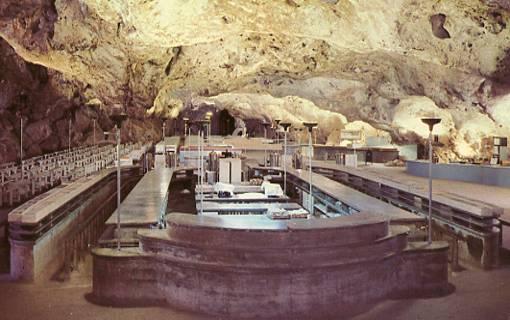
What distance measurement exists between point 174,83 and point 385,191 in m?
13.5

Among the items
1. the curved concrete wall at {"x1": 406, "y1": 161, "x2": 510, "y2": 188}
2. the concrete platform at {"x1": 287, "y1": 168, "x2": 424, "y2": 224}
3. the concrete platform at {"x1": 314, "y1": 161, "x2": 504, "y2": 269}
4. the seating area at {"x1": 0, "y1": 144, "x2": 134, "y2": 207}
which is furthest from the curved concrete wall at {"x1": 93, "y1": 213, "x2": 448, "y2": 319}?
the curved concrete wall at {"x1": 406, "y1": 161, "x2": 510, "y2": 188}

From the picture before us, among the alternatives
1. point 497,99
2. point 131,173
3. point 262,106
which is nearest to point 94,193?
point 131,173

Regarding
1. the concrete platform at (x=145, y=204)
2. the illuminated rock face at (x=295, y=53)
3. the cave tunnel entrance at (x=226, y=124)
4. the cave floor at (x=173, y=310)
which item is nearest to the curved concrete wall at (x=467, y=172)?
the illuminated rock face at (x=295, y=53)

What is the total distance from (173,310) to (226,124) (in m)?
37.9

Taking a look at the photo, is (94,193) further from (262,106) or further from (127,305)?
(262,106)

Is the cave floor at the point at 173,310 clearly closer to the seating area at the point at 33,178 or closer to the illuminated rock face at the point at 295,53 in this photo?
the seating area at the point at 33,178

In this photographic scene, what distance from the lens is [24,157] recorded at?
23125 millimetres

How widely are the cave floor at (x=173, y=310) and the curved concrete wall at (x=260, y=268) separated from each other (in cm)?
20

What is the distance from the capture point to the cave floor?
5531 millimetres

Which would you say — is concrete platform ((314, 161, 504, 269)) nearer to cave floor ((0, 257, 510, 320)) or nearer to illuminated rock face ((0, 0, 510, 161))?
cave floor ((0, 257, 510, 320))

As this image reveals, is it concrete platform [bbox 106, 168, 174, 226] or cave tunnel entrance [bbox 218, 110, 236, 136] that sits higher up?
cave tunnel entrance [bbox 218, 110, 236, 136]

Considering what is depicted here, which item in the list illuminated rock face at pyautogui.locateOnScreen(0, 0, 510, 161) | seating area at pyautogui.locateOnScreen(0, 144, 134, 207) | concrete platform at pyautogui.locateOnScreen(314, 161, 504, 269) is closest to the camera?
concrete platform at pyautogui.locateOnScreen(314, 161, 504, 269)

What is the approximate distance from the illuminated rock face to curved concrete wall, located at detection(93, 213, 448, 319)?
25.9 ft

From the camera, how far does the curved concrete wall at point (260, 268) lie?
5473mm
